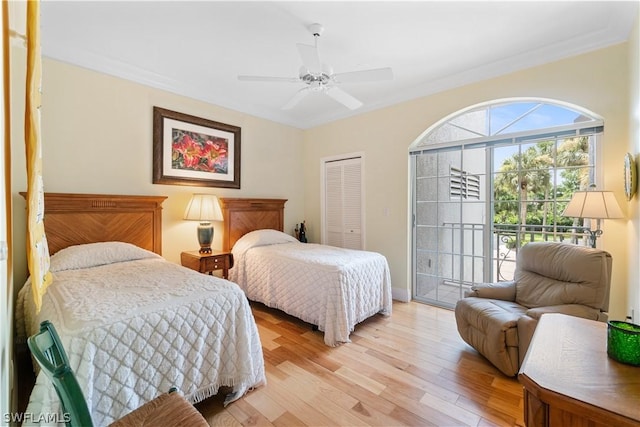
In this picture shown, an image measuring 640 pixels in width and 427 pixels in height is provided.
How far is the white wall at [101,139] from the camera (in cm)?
229

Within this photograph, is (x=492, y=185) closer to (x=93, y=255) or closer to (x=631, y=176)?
(x=631, y=176)

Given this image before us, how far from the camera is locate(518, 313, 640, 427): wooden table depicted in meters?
0.68

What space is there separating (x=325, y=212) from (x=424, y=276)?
176 centimetres

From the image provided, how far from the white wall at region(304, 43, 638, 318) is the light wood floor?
123 cm

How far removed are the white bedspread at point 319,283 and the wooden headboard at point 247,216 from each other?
0.27 meters

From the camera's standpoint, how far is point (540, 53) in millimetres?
2561

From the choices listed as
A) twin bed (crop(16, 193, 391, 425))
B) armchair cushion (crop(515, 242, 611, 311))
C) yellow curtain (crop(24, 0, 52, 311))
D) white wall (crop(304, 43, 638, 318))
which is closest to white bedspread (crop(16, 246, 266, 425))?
twin bed (crop(16, 193, 391, 425))

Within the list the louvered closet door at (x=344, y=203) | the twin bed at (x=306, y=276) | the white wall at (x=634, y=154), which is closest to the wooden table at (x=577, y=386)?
the white wall at (x=634, y=154)

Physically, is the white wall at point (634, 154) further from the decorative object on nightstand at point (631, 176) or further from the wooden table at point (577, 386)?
the wooden table at point (577, 386)

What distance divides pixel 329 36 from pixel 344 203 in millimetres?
2341

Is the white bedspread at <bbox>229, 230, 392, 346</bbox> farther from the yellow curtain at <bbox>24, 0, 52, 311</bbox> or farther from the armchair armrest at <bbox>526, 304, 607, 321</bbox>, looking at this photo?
the yellow curtain at <bbox>24, 0, 52, 311</bbox>

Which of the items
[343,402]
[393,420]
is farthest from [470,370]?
[343,402]

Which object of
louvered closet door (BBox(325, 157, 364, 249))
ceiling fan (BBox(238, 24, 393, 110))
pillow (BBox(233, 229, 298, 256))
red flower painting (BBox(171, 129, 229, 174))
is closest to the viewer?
ceiling fan (BBox(238, 24, 393, 110))

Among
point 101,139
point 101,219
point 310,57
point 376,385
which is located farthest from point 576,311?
point 101,139
